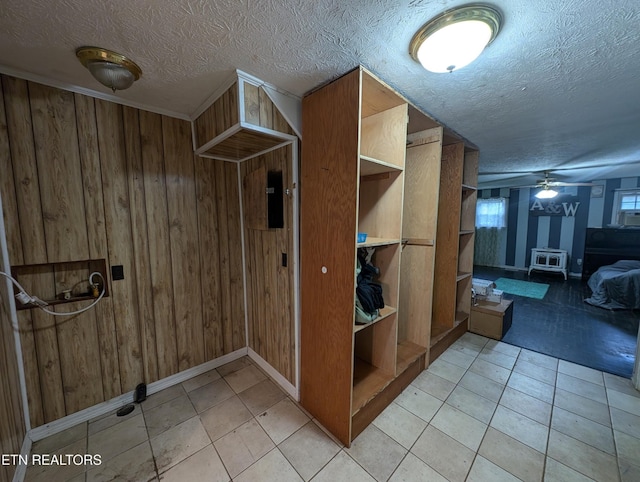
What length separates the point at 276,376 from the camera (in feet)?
6.57

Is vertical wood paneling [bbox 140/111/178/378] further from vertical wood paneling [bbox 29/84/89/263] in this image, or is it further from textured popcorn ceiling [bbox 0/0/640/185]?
vertical wood paneling [bbox 29/84/89/263]

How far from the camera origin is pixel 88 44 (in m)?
1.09

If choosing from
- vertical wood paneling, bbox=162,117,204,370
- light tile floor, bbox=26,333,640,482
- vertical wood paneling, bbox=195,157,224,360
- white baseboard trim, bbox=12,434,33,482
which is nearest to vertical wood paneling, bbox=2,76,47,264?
vertical wood paneling, bbox=162,117,204,370

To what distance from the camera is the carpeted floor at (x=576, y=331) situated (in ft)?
7.63

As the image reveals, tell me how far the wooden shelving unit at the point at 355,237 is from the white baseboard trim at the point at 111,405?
3.25 ft

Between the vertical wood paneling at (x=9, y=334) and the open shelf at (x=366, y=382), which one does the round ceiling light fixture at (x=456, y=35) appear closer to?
the open shelf at (x=366, y=382)

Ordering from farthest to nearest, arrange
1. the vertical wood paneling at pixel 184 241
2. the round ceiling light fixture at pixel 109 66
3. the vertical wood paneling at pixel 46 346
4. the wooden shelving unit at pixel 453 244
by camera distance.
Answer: the wooden shelving unit at pixel 453 244 < the vertical wood paneling at pixel 184 241 < the vertical wood paneling at pixel 46 346 < the round ceiling light fixture at pixel 109 66

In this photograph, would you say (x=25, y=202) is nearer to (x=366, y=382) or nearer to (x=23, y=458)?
(x=23, y=458)

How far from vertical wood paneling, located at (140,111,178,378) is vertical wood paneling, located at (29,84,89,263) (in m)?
0.36

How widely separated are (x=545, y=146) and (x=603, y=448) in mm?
2713

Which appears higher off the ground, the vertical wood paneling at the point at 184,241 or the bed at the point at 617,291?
the vertical wood paneling at the point at 184,241

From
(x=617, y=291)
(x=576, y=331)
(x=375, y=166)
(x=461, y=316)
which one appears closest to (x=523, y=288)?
(x=617, y=291)

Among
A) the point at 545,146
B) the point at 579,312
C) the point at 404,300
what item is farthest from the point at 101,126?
the point at 579,312

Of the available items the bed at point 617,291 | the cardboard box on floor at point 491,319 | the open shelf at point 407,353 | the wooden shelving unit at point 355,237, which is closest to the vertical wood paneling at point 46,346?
the wooden shelving unit at point 355,237
